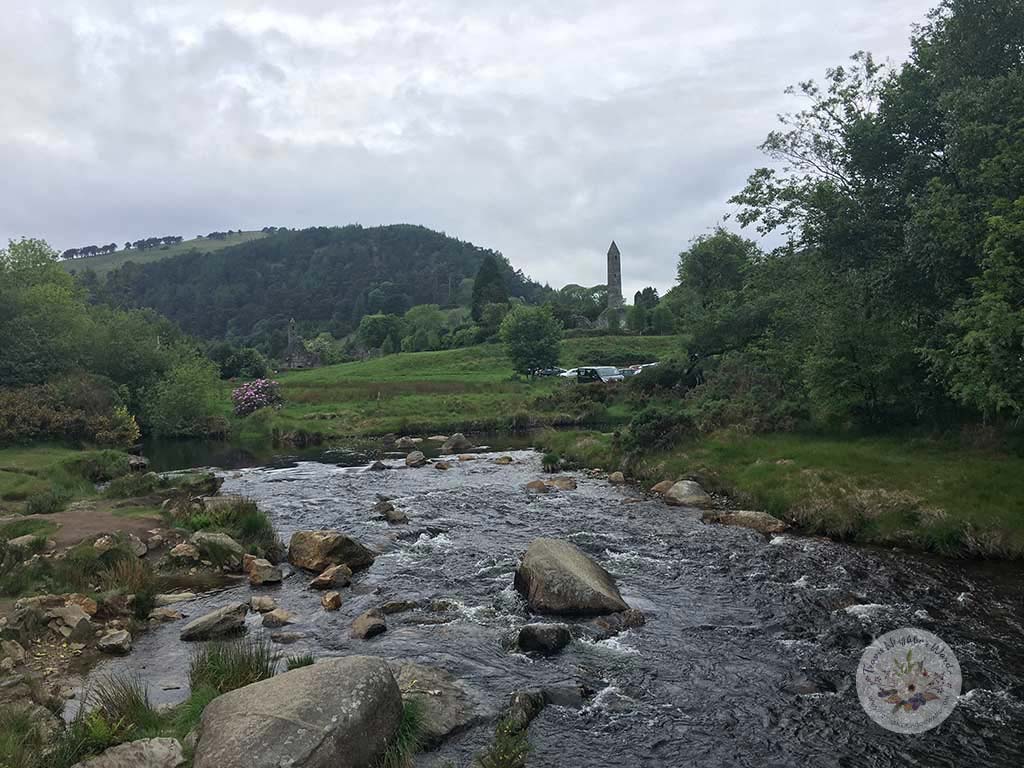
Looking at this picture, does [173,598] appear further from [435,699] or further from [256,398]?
[256,398]

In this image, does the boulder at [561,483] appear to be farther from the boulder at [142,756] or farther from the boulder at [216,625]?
the boulder at [142,756]

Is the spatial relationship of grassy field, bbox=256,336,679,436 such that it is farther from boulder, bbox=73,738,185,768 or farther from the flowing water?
boulder, bbox=73,738,185,768

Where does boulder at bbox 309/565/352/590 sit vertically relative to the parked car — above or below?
below

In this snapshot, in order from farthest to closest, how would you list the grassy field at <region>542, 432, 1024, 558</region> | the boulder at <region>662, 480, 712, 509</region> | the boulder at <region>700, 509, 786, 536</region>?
the boulder at <region>662, 480, 712, 509</region>
the boulder at <region>700, 509, 786, 536</region>
the grassy field at <region>542, 432, 1024, 558</region>

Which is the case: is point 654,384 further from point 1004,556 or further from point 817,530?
point 1004,556

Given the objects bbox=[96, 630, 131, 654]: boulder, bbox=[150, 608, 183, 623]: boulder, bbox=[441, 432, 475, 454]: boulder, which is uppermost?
bbox=[96, 630, 131, 654]: boulder

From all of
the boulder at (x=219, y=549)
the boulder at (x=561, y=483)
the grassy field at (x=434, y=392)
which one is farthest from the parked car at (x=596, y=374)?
the boulder at (x=219, y=549)

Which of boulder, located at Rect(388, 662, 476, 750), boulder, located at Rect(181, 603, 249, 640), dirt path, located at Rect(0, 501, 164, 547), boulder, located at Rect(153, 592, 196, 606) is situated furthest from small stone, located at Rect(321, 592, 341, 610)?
dirt path, located at Rect(0, 501, 164, 547)

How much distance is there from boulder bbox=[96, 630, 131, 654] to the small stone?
14.5ft

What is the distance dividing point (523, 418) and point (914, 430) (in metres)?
39.5

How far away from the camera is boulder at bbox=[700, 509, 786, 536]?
77.6 feet

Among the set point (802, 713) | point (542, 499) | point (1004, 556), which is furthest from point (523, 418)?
point (802, 713)

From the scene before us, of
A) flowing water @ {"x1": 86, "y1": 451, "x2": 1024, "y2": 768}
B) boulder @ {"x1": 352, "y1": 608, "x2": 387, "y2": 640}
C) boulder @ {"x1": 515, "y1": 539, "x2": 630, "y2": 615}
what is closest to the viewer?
flowing water @ {"x1": 86, "y1": 451, "x2": 1024, "y2": 768}

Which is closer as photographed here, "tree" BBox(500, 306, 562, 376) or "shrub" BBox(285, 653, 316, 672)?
"shrub" BBox(285, 653, 316, 672)
